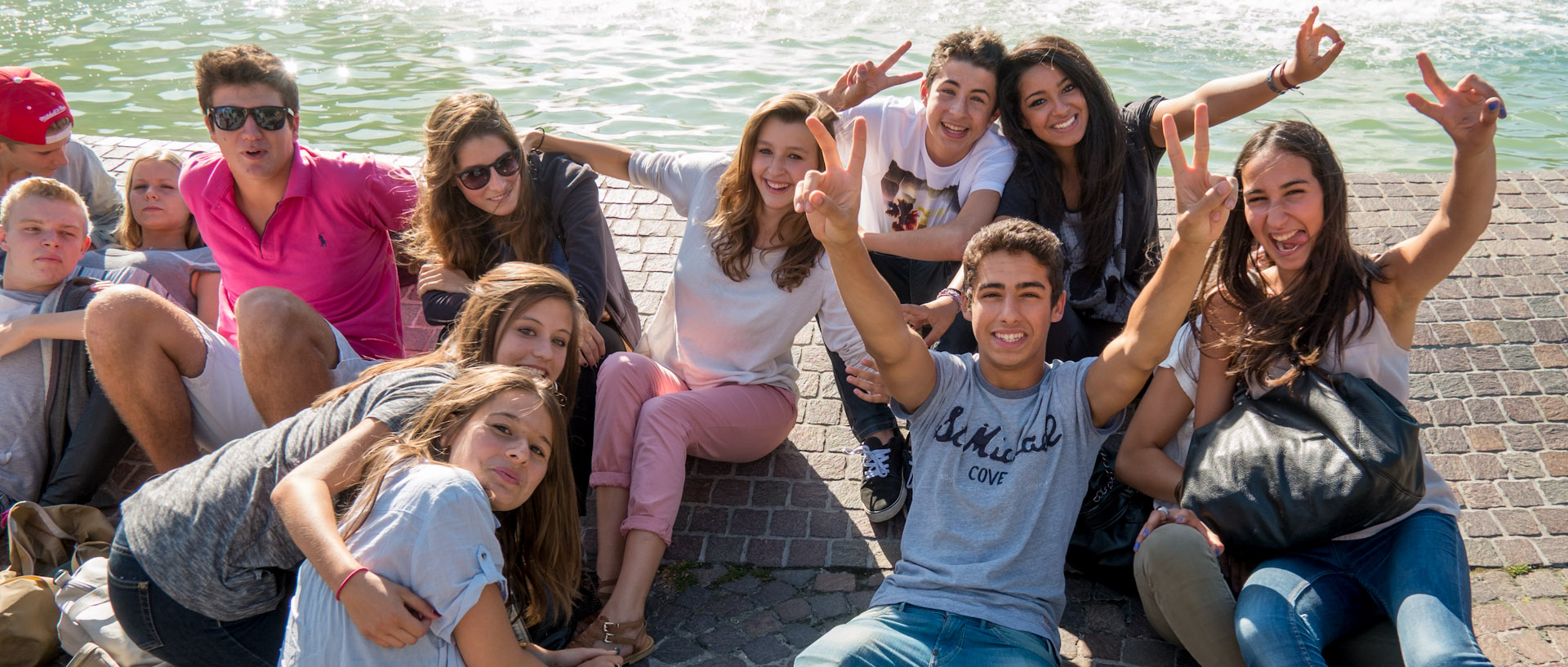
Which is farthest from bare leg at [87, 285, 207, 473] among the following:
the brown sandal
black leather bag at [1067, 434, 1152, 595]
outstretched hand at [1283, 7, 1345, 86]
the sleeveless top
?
outstretched hand at [1283, 7, 1345, 86]

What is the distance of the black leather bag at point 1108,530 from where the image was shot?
12.3 feet

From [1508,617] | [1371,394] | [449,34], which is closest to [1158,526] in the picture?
[1371,394]

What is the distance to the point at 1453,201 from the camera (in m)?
3.29

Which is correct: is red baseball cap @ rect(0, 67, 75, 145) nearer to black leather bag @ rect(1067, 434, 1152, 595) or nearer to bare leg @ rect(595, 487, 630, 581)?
bare leg @ rect(595, 487, 630, 581)

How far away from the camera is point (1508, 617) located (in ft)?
11.9

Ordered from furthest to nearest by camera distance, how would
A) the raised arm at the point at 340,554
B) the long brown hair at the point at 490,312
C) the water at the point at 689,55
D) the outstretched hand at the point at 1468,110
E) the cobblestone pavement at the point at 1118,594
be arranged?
the water at the point at 689,55, the cobblestone pavement at the point at 1118,594, the long brown hair at the point at 490,312, the outstretched hand at the point at 1468,110, the raised arm at the point at 340,554

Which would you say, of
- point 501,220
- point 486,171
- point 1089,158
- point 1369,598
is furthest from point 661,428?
point 1369,598

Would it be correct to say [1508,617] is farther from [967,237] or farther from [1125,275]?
[967,237]

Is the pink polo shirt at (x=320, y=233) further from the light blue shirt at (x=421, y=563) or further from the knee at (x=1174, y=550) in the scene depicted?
the knee at (x=1174, y=550)

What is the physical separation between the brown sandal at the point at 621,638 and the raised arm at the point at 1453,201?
251cm

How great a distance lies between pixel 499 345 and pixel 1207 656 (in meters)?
2.33

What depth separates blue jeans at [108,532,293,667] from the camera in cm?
305

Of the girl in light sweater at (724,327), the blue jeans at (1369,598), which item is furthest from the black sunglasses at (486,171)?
the blue jeans at (1369,598)

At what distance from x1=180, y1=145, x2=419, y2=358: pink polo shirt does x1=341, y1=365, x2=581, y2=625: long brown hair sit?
165 centimetres
